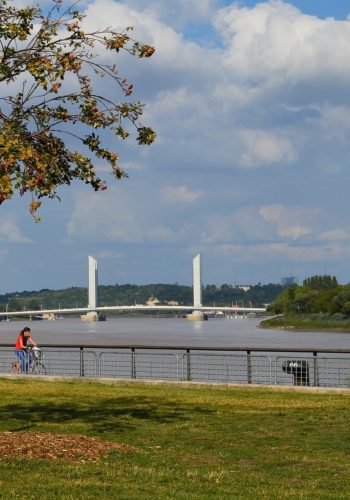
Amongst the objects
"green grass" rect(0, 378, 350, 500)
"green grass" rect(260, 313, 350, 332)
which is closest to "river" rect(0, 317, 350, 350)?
"green grass" rect(260, 313, 350, 332)

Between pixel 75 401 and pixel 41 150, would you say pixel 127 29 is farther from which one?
pixel 75 401

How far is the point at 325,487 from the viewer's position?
9414 millimetres

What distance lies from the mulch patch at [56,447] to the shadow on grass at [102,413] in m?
1.67

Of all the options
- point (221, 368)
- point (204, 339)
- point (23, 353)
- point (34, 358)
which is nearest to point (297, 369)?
point (221, 368)

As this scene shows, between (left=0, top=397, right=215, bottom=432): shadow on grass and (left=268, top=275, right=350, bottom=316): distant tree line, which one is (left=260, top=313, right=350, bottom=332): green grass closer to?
(left=268, top=275, right=350, bottom=316): distant tree line

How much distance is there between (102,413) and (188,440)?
12.2 ft

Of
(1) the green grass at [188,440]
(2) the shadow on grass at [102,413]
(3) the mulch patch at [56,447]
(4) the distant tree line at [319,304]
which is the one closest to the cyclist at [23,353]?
(1) the green grass at [188,440]

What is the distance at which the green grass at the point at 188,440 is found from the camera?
9.27m

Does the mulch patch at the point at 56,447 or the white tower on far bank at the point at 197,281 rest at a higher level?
the white tower on far bank at the point at 197,281

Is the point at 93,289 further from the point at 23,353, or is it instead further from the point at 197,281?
→ the point at 23,353

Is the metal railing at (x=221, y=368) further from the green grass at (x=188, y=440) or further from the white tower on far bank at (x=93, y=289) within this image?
the white tower on far bank at (x=93, y=289)

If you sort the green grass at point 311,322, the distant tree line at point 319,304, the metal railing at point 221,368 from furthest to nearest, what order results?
1. the distant tree line at point 319,304
2. the green grass at point 311,322
3. the metal railing at point 221,368

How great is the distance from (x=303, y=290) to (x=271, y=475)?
191m

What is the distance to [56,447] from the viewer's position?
11.7m
